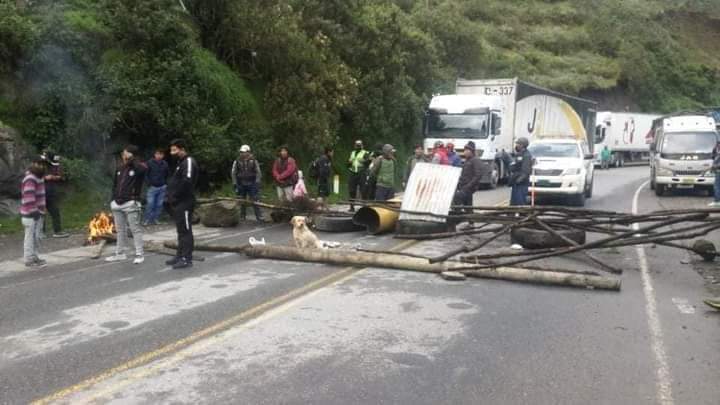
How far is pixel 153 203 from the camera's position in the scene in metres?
14.1

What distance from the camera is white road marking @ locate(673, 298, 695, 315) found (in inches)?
285

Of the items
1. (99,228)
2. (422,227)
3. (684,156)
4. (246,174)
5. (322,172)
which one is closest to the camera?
(422,227)

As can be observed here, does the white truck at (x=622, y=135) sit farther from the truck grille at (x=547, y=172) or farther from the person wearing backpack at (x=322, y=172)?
the person wearing backpack at (x=322, y=172)

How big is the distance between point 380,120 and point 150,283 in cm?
1761

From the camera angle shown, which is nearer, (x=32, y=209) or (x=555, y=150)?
(x=32, y=209)

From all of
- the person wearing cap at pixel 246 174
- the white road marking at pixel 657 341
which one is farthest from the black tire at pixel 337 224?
the white road marking at pixel 657 341

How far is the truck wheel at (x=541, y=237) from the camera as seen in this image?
999 cm

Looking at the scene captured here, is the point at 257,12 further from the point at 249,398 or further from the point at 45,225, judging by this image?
the point at 249,398

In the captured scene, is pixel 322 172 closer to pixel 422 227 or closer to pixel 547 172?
pixel 422 227

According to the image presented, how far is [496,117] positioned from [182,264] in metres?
15.6

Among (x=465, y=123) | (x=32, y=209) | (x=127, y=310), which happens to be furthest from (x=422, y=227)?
(x=465, y=123)

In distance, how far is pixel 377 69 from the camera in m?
25.1

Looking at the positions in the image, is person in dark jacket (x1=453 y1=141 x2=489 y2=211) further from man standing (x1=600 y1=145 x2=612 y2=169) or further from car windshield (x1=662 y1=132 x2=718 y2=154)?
man standing (x1=600 y1=145 x2=612 y2=169)

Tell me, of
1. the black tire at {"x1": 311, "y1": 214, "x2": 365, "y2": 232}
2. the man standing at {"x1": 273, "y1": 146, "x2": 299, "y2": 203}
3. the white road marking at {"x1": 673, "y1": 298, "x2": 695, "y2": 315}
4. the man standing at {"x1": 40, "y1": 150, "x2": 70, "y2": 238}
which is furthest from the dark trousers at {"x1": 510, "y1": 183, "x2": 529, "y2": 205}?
the man standing at {"x1": 40, "y1": 150, "x2": 70, "y2": 238}
